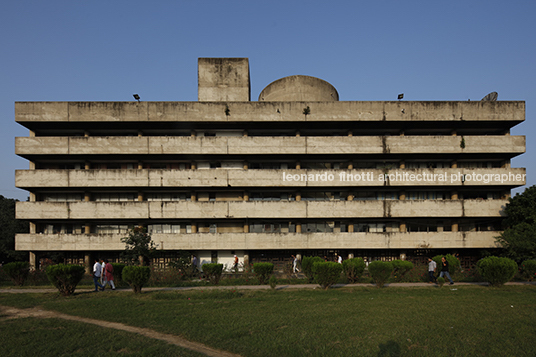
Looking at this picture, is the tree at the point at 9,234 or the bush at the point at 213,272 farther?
the tree at the point at 9,234

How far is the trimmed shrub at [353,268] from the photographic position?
18.1m

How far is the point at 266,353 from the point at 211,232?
25112mm

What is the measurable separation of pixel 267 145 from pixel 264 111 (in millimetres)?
3375

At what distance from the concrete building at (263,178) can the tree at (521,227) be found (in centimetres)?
219

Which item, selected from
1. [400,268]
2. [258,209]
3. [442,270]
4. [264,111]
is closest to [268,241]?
[258,209]

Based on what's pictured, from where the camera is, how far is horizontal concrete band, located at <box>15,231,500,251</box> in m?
29.9

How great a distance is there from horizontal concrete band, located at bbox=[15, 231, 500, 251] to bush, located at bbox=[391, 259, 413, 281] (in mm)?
11260

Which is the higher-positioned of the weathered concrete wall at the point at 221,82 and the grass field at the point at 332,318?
the weathered concrete wall at the point at 221,82

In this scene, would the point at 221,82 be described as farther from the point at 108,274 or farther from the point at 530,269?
the point at 530,269

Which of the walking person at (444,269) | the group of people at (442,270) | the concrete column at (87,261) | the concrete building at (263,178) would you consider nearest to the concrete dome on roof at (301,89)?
the concrete building at (263,178)

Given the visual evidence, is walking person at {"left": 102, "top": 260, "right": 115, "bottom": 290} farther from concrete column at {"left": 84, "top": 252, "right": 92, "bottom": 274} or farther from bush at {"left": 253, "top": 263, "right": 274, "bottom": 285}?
concrete column at {"left": 84, "top": 252, "right": 92, "bottom": 274}

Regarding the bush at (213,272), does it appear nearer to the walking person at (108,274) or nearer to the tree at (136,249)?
the walking person at (108,274)

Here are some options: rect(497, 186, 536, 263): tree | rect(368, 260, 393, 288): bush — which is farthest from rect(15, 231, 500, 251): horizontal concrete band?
rect(368, 260, 393, 288): bush

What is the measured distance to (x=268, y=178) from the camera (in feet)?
99.8
